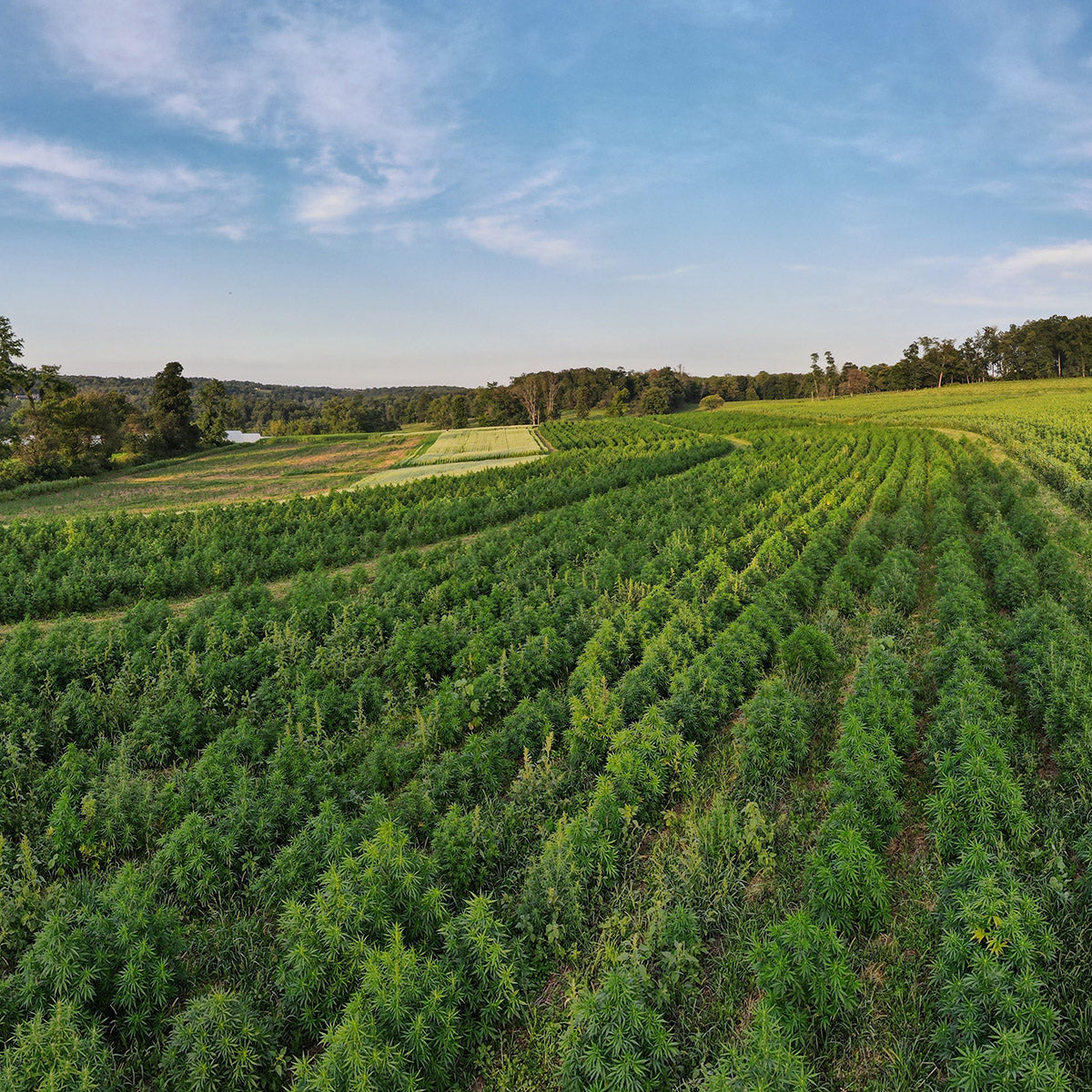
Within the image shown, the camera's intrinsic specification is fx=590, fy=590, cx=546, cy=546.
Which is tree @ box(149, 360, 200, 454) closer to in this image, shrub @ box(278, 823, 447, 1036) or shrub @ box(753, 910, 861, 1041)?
shrub @ box(278, 823, 447, 1036)

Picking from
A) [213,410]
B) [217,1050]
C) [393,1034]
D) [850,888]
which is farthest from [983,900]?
[213,410]

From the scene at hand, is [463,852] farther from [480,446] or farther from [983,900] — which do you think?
[480,446]

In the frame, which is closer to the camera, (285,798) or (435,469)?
(285,798)

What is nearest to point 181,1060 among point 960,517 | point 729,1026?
point 729,1026

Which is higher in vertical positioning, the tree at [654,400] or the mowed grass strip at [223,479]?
the tree at [654,400]

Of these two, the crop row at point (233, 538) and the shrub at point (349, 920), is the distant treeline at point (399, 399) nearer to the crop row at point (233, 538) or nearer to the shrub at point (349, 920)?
the crop row at point (233, 538)

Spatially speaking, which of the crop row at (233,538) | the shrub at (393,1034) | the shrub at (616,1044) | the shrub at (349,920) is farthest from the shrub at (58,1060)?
the crop row at (233,538)

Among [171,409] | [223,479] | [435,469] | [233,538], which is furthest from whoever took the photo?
[171,409]
